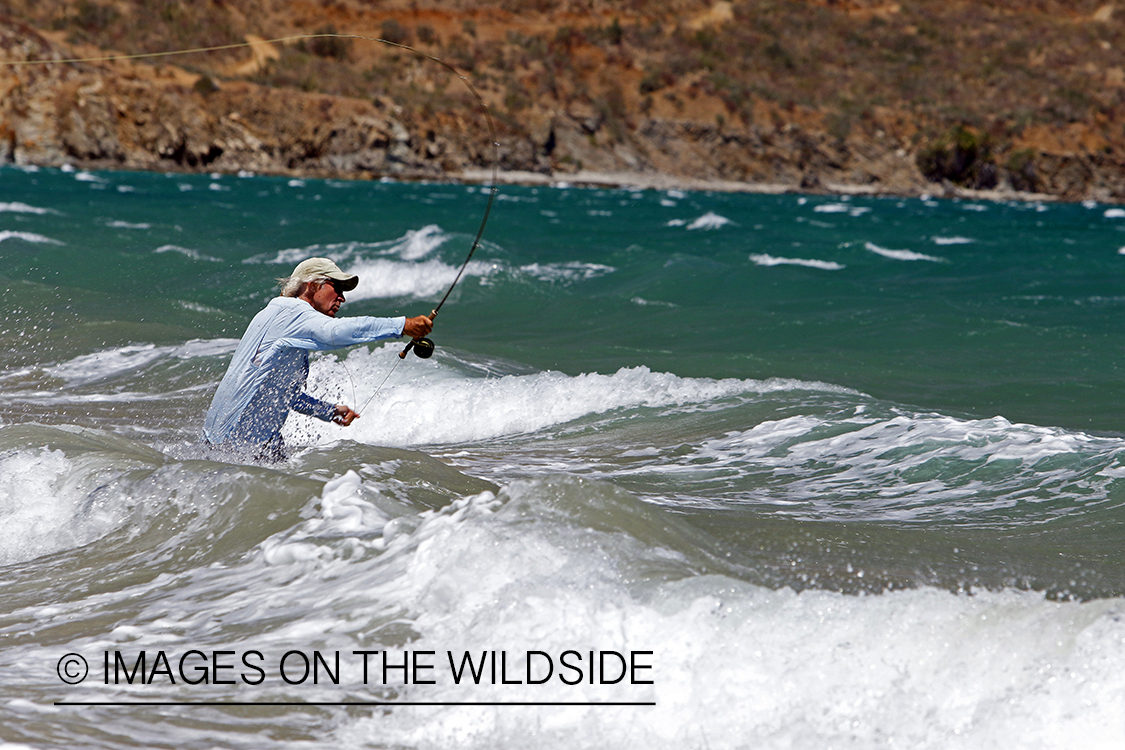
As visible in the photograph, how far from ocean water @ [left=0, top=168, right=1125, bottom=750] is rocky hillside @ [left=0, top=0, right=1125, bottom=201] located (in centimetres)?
5156

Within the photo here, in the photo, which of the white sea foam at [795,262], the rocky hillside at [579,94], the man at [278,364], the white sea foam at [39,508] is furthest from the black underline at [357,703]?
the rocky hillside at [579,94]

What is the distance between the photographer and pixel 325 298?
520cm

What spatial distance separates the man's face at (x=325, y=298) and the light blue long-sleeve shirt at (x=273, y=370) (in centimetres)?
9

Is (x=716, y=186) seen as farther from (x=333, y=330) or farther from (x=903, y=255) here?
(x=333, y=330)

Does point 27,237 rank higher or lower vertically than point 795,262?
higher

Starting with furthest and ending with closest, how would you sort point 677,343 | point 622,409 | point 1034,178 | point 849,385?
point 1034,178 < point 677,343 < point 849,385 < point 622,409

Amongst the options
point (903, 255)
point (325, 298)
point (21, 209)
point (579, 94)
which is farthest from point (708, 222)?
point (579, 94)

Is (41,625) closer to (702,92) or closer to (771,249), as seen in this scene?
(771,249)

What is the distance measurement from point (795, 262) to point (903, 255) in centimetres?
386

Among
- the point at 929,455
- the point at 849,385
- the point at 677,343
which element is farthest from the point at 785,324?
the point at 929,455

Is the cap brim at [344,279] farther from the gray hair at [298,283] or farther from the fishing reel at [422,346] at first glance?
the fishing reel at [422,346]

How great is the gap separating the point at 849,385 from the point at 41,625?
7834 mm

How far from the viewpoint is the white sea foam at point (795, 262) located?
69.3 ft

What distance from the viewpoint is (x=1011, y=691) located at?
3146 mm
